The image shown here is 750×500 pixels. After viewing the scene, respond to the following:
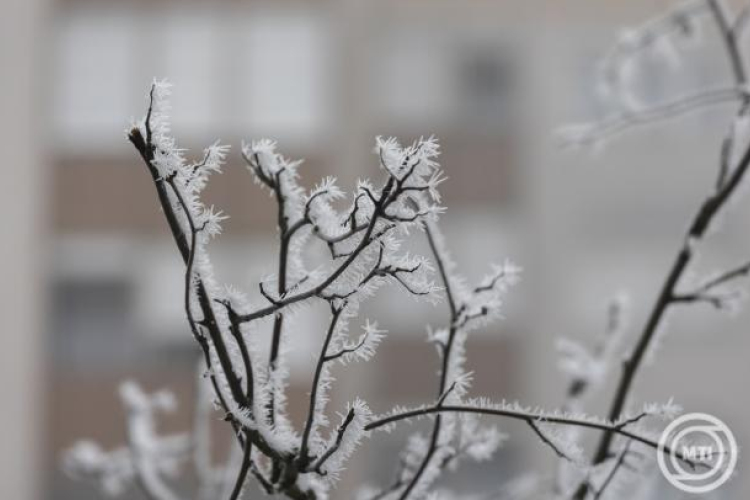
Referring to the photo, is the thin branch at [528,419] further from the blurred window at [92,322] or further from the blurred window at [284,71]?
the blurred window at [92,322]

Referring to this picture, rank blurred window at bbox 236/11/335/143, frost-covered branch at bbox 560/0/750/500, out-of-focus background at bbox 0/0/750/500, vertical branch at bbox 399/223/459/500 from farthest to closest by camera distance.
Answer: blurred window at bbox 236/11/335/143, out-of-focus background at bbox 0/0/750/500, frost-covered branch at bbox 560/0/750/500, vertical branch at bbox 399/223/459/500

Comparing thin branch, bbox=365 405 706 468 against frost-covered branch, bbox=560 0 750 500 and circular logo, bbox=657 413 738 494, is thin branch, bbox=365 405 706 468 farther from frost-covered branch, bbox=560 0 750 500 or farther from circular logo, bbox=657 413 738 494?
frost-covered branch, bbox=560 0 750 500

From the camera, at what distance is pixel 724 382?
549 inches

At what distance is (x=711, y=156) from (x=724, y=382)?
96.5 inches

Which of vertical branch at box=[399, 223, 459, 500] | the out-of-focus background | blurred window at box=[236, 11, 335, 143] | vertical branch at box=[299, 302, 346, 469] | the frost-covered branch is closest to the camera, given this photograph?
vertical branch at box=[299, 302, 346, 469]

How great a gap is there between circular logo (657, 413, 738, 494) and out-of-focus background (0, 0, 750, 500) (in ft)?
39.1

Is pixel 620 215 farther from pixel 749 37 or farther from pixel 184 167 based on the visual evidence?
pixel 184 167

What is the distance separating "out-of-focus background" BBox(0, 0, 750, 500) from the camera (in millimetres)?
13383

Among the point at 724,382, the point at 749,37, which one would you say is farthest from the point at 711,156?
the point at 749,37

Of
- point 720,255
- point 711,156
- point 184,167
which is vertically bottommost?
point 184,167

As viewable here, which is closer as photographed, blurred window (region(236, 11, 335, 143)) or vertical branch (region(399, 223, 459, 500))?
vertical branch (region(399, 223, 459, 500))

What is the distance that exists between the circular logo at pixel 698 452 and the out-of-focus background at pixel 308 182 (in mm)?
11912

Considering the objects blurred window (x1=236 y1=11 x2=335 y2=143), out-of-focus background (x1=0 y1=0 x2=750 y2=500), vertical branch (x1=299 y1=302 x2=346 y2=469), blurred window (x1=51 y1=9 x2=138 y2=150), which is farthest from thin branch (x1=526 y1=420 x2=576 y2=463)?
blurred window (x1=51 y1=9 x2=138 y2=150)

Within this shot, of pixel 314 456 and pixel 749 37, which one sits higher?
pixel 749 37
